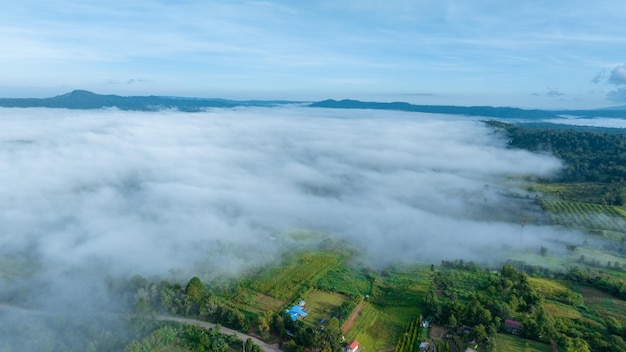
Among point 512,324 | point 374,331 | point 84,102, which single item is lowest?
point 374,331

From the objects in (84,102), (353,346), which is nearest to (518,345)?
(353,346)

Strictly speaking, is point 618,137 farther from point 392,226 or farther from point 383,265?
point 383,265

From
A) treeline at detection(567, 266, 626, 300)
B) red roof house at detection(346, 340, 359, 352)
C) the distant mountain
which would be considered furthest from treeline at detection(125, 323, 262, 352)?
the distant mountain

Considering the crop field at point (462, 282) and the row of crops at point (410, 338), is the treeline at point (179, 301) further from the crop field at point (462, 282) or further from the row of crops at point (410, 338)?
the crop field at point (462, 282)

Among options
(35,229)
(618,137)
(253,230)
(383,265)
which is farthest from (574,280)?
(618,137)

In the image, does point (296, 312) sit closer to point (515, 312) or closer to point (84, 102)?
point (515, 312)

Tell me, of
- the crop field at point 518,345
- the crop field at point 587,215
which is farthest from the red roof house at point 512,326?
the crop field at point 587,215
